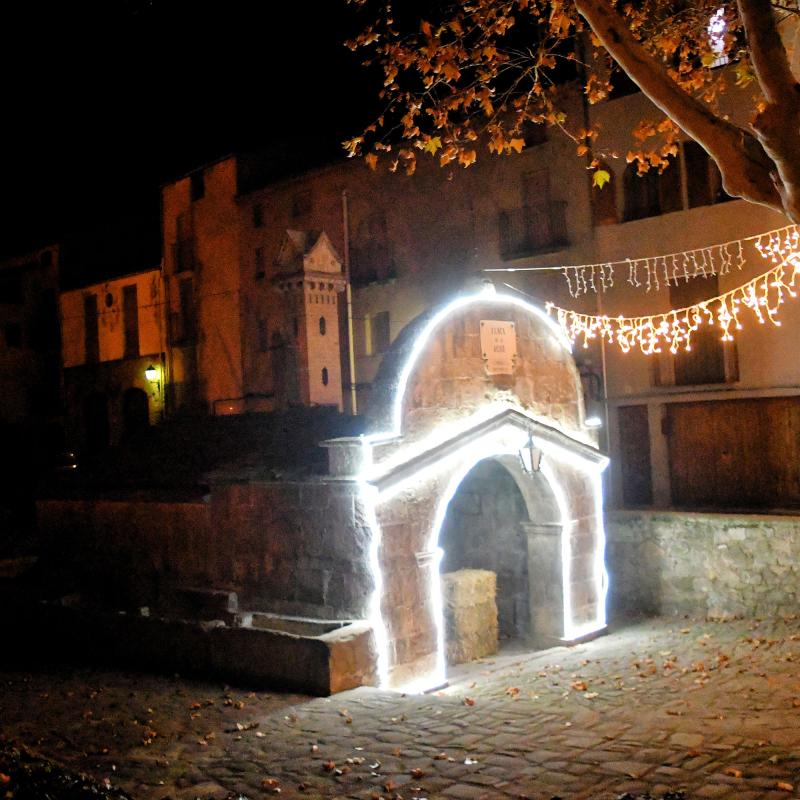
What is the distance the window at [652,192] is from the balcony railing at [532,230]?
1617 mm

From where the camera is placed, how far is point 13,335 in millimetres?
37469

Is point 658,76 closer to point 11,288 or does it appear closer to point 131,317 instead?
point 131,317

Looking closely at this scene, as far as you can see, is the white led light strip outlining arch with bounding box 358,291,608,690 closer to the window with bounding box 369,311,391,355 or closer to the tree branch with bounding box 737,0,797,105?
the tree branch with bounding box 737,0,797,105

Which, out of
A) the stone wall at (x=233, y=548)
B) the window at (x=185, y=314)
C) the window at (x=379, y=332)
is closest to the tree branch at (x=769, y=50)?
the stone wall at (x=233, y=548)

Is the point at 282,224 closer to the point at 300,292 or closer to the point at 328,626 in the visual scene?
the point at 300,292

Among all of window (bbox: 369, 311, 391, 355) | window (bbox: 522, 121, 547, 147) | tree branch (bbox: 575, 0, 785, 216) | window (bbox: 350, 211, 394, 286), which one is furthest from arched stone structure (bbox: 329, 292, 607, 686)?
window (bbox: 350, 211, 394, 286)

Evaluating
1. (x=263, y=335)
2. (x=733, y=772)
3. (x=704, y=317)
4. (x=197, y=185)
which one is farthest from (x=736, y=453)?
(x=197, y=185)

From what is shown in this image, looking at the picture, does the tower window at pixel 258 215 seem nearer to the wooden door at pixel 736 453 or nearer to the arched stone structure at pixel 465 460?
the wooden door at pixel 736 453

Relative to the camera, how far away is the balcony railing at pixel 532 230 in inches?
863

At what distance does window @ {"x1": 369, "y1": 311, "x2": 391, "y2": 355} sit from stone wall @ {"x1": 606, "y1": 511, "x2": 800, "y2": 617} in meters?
10.9

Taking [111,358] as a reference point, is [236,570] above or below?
below

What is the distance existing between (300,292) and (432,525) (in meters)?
4.49

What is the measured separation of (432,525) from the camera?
12047 mm

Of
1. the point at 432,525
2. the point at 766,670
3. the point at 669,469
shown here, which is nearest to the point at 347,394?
the point at 669,469
